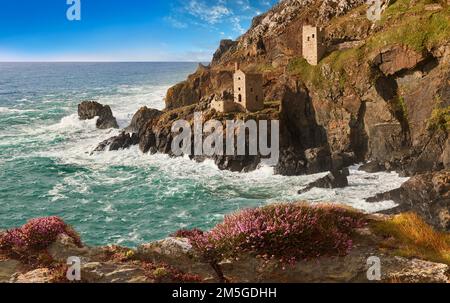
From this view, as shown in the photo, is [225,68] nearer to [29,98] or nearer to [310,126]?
[310,126]

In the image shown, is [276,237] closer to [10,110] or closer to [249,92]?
[249,92]

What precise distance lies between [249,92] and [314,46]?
51.6ft

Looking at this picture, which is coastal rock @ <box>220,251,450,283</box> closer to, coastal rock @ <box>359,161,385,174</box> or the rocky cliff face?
the rocky cliff face

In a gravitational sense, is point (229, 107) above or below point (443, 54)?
below

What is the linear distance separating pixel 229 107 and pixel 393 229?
60693 mm

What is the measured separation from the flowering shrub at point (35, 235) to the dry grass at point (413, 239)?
8.88 m

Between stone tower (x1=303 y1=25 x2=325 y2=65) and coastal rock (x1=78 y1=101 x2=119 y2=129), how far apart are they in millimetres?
44990

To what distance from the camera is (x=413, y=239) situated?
12328mm

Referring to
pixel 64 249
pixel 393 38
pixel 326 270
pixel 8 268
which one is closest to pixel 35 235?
pixel 64 249

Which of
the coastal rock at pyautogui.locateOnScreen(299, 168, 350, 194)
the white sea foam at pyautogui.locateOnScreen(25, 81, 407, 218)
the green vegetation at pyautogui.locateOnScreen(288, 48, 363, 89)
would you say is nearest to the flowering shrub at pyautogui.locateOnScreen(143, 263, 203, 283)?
the white sea foam at pyautogui.locateOnScreen(25, 81, 407, 218)

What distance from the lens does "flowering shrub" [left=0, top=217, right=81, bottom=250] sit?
11.7m

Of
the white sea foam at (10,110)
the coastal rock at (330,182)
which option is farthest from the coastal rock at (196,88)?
the white sea foam at (10,110)

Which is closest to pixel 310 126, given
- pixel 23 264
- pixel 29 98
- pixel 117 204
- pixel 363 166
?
pixel 363 166
